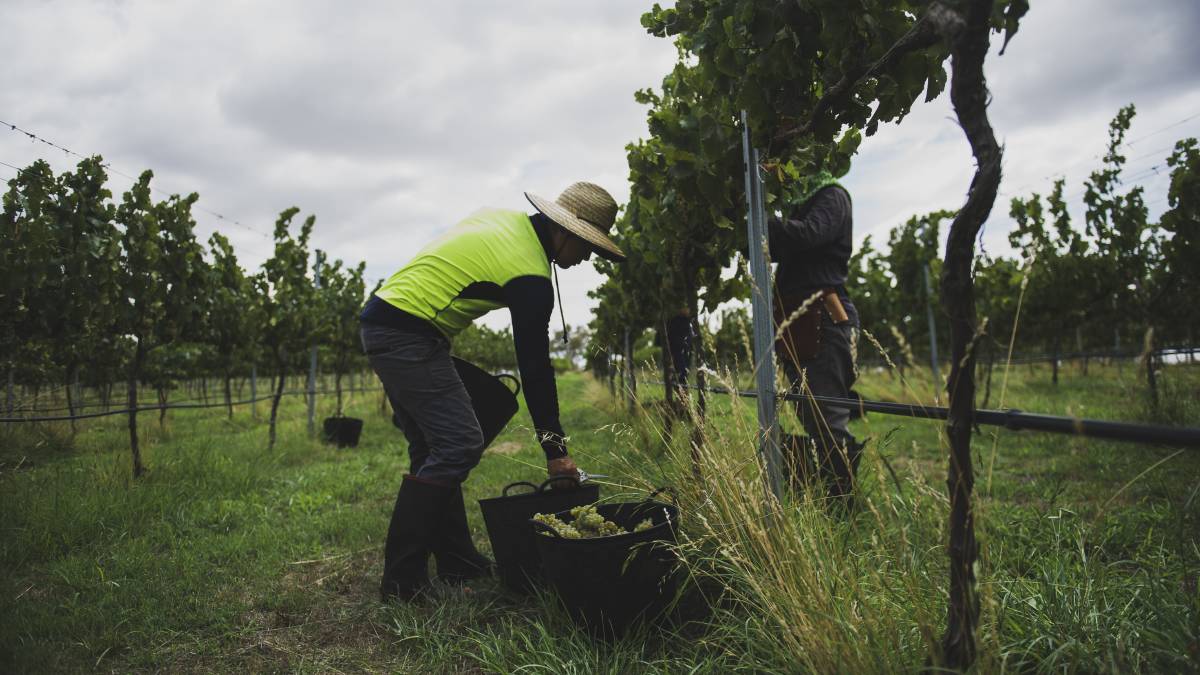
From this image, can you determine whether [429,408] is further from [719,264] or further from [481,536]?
[719,264]

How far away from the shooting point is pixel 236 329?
888 cm

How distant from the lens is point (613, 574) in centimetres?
194

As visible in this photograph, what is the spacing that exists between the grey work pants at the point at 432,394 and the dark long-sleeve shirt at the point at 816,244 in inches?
70.4

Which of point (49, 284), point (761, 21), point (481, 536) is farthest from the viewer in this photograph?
point (49, 284)

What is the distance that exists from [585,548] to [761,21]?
1.93 m

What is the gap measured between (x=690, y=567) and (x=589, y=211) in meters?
1.70

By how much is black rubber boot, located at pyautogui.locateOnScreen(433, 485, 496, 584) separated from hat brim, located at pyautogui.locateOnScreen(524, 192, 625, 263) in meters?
1.32

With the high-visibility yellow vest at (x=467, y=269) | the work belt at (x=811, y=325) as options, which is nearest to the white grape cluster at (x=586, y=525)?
the high-visibility yellow vest at (x=467, y=269)

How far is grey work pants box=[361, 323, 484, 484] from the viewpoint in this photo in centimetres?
262

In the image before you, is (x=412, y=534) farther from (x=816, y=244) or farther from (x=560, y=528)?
(x=816, y=244)

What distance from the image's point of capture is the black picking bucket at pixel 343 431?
799 centimetres

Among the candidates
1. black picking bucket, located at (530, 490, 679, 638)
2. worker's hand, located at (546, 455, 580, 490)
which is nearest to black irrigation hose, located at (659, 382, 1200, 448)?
black picking bucket, located at (530, 490, 679, 638)

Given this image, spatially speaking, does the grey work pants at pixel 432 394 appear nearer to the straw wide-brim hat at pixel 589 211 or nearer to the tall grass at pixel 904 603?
the straw wide-brim hat at pixel 589 211

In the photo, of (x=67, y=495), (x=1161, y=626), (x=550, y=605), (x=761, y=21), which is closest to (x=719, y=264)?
(x=761, y=21)
